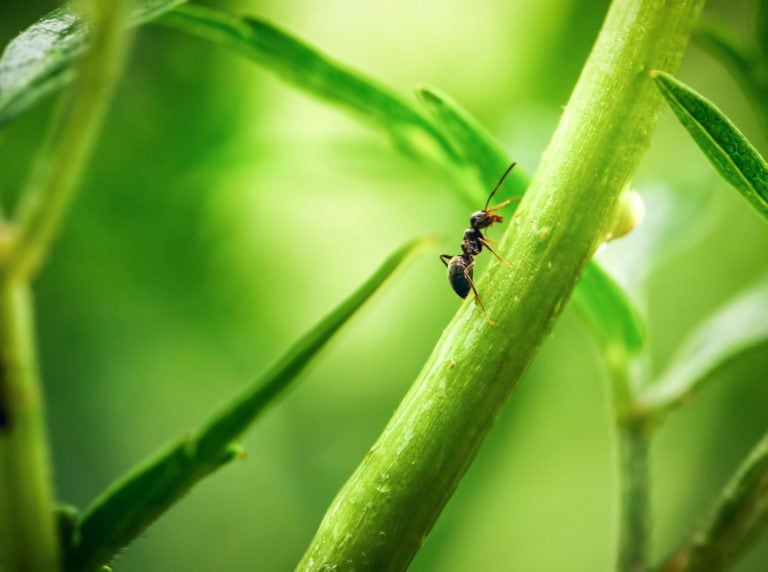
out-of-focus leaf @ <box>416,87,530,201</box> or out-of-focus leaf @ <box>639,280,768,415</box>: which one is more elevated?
out-of-focus leaf @ <box>416,87,530,201</box>

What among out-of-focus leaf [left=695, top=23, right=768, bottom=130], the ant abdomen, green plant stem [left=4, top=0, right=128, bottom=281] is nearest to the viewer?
green plant stem [left=4, top=0, right=128, bottom=281]

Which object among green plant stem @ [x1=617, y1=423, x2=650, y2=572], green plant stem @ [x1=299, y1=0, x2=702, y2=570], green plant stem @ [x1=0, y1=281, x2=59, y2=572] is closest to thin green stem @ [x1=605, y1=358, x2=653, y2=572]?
green plant stem @ [x1=617, y1=423, x2=650, y2=572]

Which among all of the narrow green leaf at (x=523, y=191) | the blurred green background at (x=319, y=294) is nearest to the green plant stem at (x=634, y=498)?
the narrow green leaf at (x=523, y=191)

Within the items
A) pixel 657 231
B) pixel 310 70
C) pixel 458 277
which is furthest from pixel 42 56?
pixel 657 231

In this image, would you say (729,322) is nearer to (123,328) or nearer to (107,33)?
(107,33)

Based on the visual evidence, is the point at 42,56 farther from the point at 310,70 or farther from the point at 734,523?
the point at 734,523

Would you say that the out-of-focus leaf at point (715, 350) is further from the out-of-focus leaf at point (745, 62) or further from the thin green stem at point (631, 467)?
the out-of-focus leaf at point (745, 62)

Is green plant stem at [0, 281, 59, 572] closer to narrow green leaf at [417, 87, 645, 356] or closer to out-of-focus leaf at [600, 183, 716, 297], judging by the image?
narrow green leaf at [417, 87, 645, 356]

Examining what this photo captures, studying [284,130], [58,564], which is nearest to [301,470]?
[284,130]
